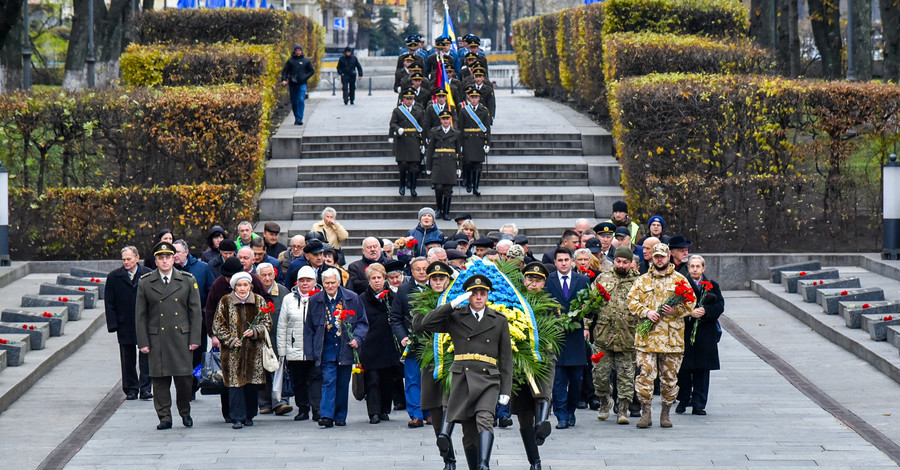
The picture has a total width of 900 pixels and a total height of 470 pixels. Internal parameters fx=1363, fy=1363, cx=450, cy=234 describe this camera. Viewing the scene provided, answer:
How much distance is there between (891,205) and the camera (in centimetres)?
2120

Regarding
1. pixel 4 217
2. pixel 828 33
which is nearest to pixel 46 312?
pixel 4 217

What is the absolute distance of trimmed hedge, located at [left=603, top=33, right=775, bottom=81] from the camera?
2486cm

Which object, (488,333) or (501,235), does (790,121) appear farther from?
(488,333)

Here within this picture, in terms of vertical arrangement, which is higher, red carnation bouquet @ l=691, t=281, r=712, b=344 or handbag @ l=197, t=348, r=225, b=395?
red carnation bouquet @ l=691, t=281, r=712, b=344

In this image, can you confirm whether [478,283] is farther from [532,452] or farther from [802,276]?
[802,276]

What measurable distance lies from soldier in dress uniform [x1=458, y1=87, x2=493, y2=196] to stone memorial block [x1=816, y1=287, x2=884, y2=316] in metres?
7.31

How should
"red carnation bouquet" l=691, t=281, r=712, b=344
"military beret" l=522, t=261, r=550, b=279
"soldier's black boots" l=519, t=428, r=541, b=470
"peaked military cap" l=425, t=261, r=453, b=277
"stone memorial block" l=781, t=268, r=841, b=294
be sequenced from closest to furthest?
"soldier's black boots" l=519, t=428, r=541, b=470, "peaked military cap" l=425, t=261, r=453, b=277, "military beret" l=522, t=261, r=550, b=279, "red carnation bouquet" l=691, t=281, r=712, b=344, "stone memorial block" l=781, t=268, r=841, b=294

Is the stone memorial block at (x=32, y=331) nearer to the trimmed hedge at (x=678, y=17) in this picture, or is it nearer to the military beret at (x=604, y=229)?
the military beret at (x=604, y=229)

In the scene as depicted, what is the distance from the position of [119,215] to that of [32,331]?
645 centimetres

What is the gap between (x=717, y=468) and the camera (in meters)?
10.9

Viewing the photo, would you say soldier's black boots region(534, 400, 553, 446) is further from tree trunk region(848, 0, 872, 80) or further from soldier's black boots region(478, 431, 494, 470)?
tree trunk region(848, 0, 872, 80)

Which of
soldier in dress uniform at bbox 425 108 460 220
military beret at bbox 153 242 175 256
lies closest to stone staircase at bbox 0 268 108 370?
military beret at bbox 153 242 175 256

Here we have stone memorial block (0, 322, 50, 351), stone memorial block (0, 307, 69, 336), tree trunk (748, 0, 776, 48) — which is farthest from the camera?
tree trunk (748, 0, 776, 48)

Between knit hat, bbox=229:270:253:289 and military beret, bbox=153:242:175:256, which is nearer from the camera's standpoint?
knit hat, bbox=229:270:253:289
